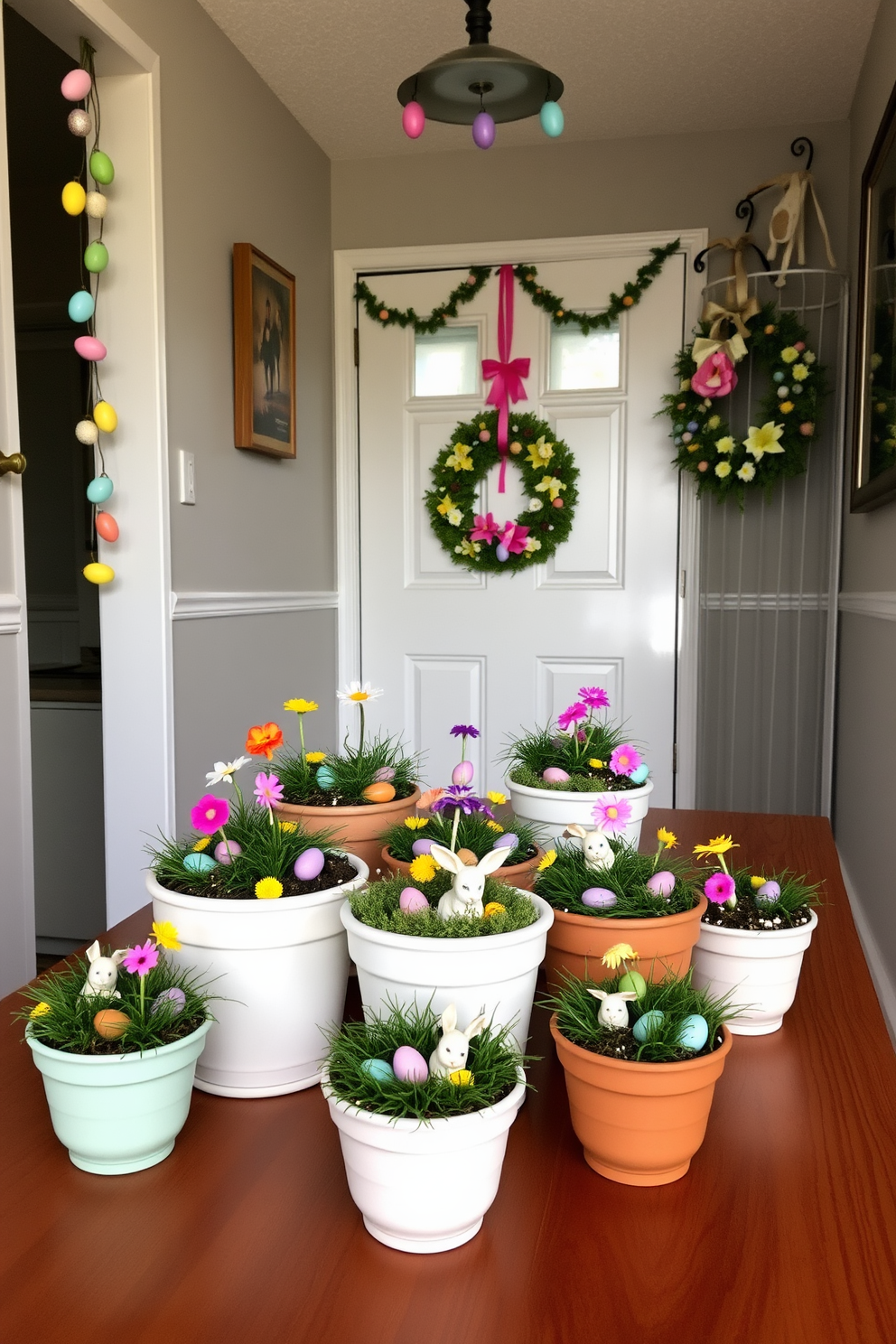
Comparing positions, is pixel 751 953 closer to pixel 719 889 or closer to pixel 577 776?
pixel 719 889

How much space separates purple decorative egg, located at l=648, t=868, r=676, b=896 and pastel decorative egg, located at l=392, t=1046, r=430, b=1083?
0.27m

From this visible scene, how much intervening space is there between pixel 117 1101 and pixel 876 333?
96.2 inches

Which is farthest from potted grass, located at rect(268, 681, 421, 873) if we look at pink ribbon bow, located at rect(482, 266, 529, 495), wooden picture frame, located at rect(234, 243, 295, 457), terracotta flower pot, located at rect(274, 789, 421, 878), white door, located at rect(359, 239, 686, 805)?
pink ribbon bow, located at rect(482, 266, 529, 495)

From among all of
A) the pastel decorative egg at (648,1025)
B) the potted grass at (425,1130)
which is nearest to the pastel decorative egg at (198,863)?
the potted grass at (425,1130)

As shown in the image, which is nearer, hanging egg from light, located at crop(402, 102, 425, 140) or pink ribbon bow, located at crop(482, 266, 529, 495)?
hanging egg from light, located at crop(402, 102, 425, 140)

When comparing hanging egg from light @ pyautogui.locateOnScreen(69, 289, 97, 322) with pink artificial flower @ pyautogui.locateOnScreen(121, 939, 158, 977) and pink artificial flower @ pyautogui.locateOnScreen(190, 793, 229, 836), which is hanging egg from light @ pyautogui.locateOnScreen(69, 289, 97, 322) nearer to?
pink artificial flower @ pyautogui.locateOnScreen(190, 793, 229, 836)

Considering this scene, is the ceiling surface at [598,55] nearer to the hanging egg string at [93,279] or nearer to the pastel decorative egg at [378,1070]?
the hanging egg string at [93,279]

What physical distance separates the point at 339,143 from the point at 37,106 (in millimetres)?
920

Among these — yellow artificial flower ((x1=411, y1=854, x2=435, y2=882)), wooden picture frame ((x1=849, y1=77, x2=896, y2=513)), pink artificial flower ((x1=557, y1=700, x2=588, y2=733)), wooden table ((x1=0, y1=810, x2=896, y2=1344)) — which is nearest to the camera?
wooden table ((x1=0, y1=810, x2=896, y2=1344))

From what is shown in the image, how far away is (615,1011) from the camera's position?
635 mm

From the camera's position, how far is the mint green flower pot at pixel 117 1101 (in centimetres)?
60

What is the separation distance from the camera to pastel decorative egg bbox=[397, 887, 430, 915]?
2.24 ft

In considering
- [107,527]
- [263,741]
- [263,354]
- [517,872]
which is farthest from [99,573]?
[517,872]

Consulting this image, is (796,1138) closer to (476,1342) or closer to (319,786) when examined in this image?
(476,1342)
